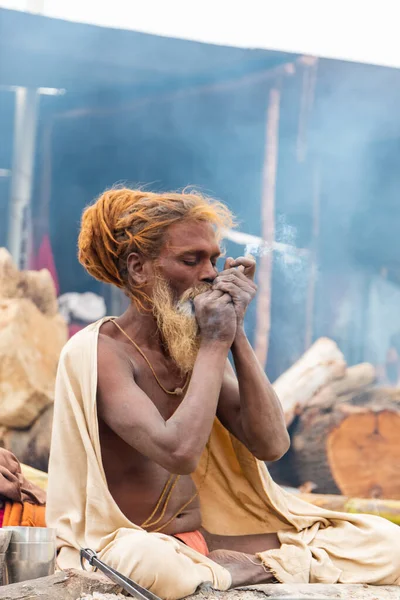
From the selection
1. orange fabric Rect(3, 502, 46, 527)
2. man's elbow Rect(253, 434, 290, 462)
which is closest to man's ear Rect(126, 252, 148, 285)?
man's elbow Rect(253, 434, 290, 462)

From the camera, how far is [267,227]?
744cm

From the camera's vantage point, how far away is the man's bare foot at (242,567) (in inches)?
129

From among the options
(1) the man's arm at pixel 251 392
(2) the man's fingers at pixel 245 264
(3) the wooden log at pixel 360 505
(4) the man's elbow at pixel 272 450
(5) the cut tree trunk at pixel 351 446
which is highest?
(2) the man's fingers at pixel 245 264

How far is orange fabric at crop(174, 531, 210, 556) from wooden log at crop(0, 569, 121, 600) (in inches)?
21.3

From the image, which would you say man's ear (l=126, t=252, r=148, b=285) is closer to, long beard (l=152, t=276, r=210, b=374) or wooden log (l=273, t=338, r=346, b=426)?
long beard (l=152, t=276, r=210, b=374)

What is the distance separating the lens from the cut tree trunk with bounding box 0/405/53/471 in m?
6.55

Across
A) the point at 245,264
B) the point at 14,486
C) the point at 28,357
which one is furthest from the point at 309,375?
the point at 245,264

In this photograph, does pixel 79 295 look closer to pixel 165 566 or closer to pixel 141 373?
pixel 141 373

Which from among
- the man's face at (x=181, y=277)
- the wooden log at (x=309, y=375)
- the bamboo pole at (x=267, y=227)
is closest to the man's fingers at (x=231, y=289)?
the man's face at (x=181, y=277)

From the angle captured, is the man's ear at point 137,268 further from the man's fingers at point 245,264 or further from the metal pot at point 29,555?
the metal pot at point 29,555

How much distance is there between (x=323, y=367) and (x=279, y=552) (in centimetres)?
406

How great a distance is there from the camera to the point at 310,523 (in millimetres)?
3666

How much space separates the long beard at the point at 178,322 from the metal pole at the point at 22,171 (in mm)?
3413

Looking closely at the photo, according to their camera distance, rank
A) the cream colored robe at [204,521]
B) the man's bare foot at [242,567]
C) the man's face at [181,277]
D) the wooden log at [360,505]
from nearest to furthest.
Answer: the cream colored robe at [204,521]
the man's bare foot at [242,567]
the man's face at [181,277]
the wooden log at [360,505]
